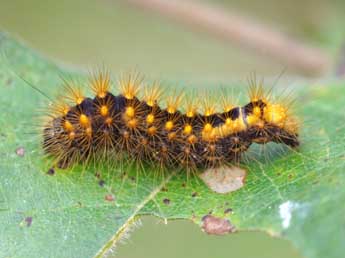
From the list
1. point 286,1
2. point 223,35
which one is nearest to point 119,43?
point 286,1

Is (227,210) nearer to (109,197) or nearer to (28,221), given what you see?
(109,197)

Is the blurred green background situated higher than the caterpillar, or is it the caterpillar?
the blurred green background

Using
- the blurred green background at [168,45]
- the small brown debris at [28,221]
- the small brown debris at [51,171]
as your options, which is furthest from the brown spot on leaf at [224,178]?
the blurred green background at [168,45]

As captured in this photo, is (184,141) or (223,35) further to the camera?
(223,35)

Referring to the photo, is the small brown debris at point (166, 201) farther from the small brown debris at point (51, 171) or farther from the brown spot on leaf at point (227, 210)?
the small brown debris at point (51, 171)

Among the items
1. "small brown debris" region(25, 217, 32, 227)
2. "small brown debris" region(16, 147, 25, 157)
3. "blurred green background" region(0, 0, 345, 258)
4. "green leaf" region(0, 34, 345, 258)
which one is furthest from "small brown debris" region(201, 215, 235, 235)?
"blurred green background" region(0, 0, 345, 258)

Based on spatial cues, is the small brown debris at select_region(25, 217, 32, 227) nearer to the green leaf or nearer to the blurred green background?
the green leaf

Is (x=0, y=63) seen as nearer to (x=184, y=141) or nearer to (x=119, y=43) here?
(x=184, y=141)
